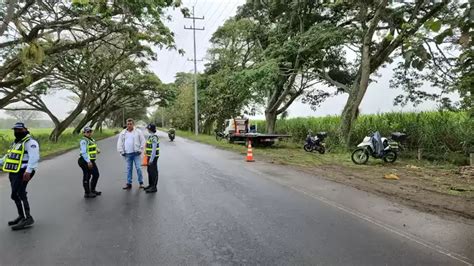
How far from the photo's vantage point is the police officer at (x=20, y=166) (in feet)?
19.3

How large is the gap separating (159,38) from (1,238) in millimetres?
14532

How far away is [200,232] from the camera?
5.57 meters

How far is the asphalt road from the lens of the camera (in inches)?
179

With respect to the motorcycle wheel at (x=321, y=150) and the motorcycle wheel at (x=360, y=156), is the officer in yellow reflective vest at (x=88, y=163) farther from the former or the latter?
the motorcycle wheel at (x=321, y=150)

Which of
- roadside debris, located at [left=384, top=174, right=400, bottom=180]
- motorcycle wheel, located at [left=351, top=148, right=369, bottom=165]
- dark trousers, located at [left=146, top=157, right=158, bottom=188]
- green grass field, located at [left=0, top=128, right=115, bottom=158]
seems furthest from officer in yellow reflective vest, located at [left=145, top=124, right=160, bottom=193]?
green grass field, located at [left=0, top=128, right=115, bottom=158]

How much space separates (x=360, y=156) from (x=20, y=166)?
484 inches

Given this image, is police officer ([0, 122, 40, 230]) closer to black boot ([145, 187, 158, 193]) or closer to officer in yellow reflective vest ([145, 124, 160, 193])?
black boot ([145, 187, 158, 193])

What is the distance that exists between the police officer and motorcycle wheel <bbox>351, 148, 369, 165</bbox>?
11944 millimetres

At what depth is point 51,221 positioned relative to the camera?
20.4 ft

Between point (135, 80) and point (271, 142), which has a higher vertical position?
point (135, 80)

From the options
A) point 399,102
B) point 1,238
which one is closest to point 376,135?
point 399,102

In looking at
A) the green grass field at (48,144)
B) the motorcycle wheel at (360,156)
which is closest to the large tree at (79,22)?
the green grass field at (48,144)

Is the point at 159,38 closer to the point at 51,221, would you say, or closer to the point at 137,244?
the point at 51,221

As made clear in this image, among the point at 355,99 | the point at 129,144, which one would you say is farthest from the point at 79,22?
the point at 355,99
